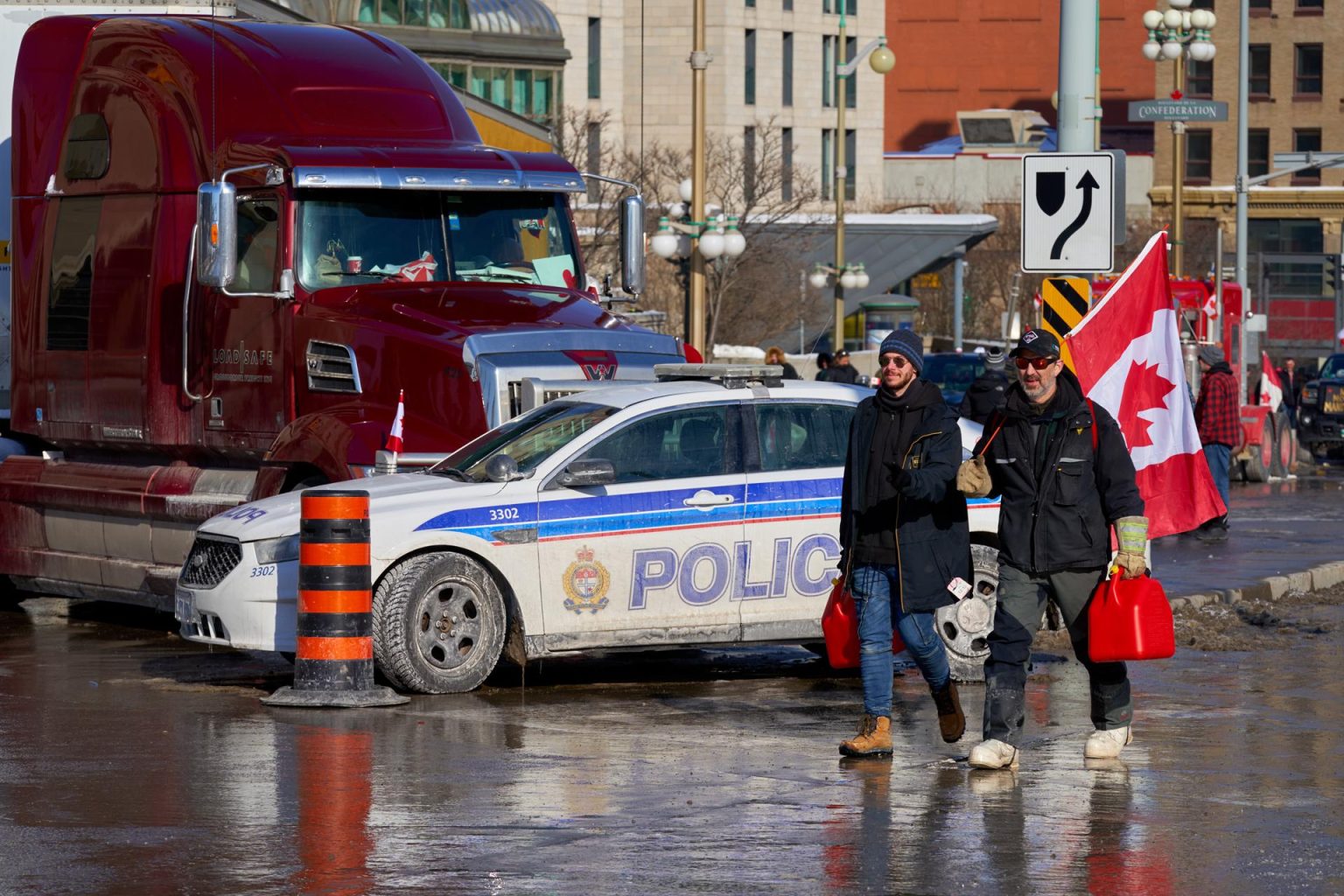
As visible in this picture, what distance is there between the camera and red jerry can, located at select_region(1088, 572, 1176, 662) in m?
9.43

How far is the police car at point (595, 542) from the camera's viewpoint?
1195cm

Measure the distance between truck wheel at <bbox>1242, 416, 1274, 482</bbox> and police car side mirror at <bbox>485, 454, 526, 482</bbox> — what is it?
2312 cm

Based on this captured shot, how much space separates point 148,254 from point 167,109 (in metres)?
0.95

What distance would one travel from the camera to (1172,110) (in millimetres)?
27516

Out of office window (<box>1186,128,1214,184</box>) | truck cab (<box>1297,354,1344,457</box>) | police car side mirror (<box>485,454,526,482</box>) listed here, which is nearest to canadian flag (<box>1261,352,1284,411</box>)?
truck cab (<box>1297,354,1344,457</box>)

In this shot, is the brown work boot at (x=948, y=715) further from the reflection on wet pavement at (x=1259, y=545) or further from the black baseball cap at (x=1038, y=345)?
the reflection on wet pavement at (x=1259, y=545)

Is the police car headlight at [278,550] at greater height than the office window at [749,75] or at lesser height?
lesser

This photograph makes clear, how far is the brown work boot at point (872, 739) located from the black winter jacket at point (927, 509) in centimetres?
50

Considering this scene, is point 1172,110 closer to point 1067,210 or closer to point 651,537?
point 1067,210

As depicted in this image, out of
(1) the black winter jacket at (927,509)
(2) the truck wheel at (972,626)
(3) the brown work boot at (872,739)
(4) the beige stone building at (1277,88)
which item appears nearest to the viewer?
(1) the black winter jacket at (927,509)

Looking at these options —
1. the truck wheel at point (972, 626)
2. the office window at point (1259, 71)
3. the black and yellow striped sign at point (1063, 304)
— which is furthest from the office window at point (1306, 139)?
the truck wheel at point (972, 626)

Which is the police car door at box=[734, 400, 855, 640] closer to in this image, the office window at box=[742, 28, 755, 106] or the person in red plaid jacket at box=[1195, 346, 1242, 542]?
the person in red plaid jacket at box=[1195, 346, 1242, 542]

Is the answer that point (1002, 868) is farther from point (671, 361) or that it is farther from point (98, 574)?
point (98, 574)

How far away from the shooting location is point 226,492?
14.7 meters
